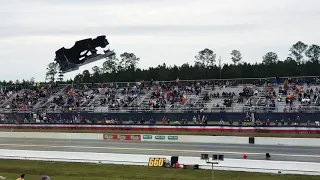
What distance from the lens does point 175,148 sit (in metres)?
37.6

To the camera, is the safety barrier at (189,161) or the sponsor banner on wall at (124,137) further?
the sponsor banner on wall at (124,137)

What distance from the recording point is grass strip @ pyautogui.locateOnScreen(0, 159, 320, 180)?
2593cm

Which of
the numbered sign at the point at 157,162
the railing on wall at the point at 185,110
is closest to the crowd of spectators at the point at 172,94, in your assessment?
the railing on wall at the point at 185,110

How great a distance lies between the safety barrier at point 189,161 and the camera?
26.1 meters

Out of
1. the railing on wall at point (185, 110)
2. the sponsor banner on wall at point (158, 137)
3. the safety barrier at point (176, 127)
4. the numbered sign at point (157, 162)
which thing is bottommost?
the numbered sign at point (157, 162)

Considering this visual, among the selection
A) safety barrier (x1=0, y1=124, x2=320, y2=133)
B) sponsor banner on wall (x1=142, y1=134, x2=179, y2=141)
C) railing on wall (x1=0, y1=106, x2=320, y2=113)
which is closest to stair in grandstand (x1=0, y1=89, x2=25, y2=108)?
railing on wall (x1=0, y1=106, x2=320, y2=113)

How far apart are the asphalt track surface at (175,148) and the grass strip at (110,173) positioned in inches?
181

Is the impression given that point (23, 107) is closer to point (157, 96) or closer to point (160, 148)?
point (157, 96)

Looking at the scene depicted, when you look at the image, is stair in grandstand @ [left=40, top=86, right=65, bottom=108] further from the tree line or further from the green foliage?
the green foliage

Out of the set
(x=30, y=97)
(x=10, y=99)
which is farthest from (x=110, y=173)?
(x=10, y=99)

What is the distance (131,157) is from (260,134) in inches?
705

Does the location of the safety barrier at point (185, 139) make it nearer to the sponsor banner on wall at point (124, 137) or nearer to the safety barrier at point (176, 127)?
the sponsor banner on wall at point (124, 137)

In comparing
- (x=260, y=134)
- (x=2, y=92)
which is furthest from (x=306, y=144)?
(x=2, y=92)

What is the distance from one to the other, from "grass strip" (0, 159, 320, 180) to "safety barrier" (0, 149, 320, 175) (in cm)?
74
